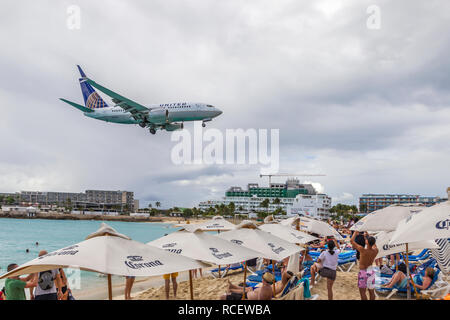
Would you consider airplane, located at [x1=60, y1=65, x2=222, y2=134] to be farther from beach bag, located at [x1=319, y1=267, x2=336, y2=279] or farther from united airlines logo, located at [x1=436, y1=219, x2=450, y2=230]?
united airlines logo, located at [x1=436, y1=219, x2=450, y2=230]

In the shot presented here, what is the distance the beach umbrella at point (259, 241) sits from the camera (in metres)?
7.78

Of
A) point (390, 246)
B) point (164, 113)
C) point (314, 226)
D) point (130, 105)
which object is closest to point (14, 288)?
point (390, 246)

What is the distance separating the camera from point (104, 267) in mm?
4406

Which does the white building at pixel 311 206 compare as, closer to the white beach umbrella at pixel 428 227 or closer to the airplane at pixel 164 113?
the airplane at pixel 164 113

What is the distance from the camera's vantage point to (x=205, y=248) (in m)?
6.80

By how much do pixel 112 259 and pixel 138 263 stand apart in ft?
1.18

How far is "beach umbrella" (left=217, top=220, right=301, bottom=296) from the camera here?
25.5ft

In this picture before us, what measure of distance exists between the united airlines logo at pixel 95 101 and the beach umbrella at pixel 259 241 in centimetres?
4318

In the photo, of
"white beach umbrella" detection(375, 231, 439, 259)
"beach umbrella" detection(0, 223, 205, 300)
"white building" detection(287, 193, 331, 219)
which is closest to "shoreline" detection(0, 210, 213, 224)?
"white building" detection(287, 193, 331, 219)

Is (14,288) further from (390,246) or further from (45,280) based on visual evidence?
(390,246)

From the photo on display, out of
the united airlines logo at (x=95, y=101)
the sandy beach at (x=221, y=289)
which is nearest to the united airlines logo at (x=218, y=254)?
the sandy beach at (x=221, y=289)
